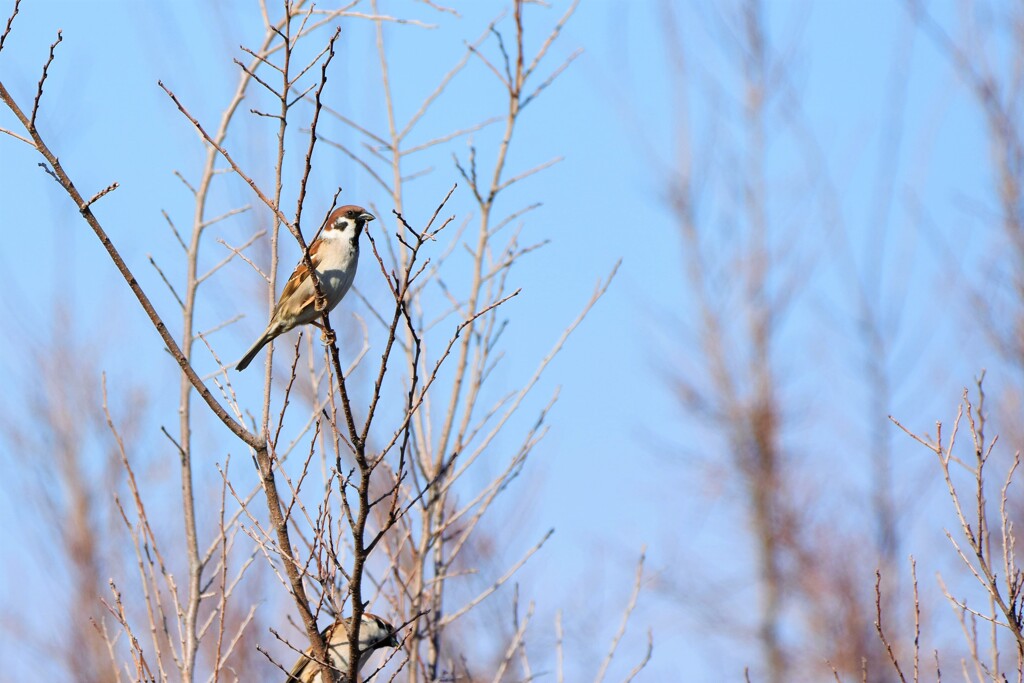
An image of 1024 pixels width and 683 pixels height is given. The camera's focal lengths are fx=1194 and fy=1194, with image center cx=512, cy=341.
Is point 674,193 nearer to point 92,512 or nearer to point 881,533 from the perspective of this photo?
point 881,533

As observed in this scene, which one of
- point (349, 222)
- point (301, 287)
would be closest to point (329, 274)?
point (301, 287)

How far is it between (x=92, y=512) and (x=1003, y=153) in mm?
10088

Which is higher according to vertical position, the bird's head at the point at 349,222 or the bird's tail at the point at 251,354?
the bird's head at the point at 349,222

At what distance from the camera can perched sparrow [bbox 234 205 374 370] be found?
5090mm

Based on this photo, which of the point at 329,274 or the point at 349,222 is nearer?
the point at 329,274

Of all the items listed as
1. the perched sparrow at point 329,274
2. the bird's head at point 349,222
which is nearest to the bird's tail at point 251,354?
the perched sparrow at point 329,274

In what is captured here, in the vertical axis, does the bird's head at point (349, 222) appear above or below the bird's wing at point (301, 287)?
above

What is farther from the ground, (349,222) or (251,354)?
(349,222)

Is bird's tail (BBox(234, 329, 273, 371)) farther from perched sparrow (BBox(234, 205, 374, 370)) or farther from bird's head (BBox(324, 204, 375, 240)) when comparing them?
bird's head (BBox(324, 204, 375, 240))

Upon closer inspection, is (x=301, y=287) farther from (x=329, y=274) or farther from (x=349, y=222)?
(x=349, y=222)

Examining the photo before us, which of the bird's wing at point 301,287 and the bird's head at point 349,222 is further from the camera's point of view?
the bird's head at point 349,222

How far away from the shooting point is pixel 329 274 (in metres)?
5.08

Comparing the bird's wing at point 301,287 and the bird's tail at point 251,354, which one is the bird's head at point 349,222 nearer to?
the bird's wing at point 301,287

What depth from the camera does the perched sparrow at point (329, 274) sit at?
5.09m
